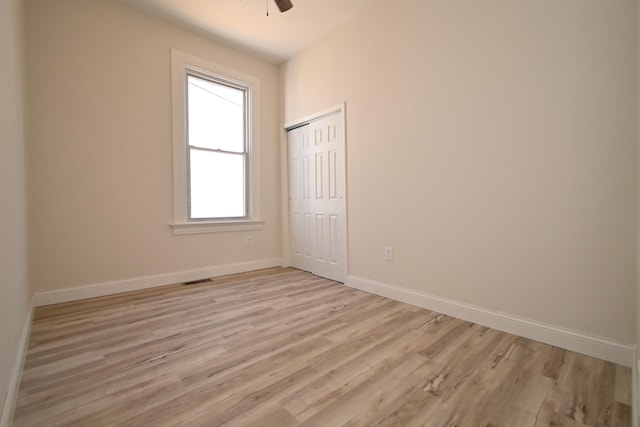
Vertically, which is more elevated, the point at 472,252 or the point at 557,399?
the point at 472,252

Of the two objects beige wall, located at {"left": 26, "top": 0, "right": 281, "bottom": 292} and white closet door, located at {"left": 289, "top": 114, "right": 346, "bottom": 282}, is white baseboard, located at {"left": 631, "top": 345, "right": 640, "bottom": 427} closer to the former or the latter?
white closet door, located at {"left": 289, "top": 114, "right": 346, "bottom": 282}

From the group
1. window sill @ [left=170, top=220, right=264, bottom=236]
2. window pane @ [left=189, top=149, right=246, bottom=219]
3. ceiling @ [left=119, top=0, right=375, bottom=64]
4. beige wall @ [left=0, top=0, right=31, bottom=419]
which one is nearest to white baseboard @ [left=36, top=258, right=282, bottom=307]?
window sill @ [left=170, top=220, right=264, bottom=236]

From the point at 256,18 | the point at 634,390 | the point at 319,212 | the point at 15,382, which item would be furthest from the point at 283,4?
the point at 634,390

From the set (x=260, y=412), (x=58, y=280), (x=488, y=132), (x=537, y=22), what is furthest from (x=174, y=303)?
(x=537, y=22)

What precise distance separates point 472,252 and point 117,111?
364 centimetres

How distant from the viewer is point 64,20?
2.65 m

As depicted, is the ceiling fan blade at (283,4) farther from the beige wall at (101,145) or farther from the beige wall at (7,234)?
the beige wall at (101,145)

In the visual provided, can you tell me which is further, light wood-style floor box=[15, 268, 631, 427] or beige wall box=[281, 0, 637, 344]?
beige wall box=[281, 0, 637, 344]

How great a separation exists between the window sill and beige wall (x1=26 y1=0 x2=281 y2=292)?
0.08m

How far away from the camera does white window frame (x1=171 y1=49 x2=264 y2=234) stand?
3293 millimetres

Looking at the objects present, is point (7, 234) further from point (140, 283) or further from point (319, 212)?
point (319, 212)

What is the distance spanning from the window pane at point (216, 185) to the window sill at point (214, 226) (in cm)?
12

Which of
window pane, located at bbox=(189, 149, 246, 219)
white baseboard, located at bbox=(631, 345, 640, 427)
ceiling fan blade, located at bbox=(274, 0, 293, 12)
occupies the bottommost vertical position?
white baseboard, located at bbox=(631, 345, 640, 427)

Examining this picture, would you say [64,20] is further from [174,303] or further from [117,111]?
[174,303]
